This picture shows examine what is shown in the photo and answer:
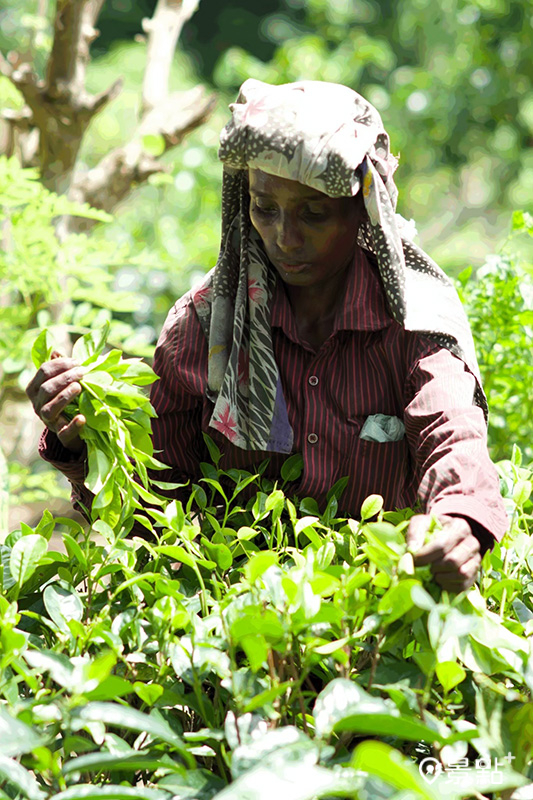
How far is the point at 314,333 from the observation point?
1214 millimetres

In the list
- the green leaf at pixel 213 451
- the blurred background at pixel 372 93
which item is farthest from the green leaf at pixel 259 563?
the blurred background at pixel 372 93

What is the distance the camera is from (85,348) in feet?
3.24

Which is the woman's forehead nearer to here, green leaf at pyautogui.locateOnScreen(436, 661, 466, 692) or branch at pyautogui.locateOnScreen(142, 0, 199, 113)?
green leaf at pyautogui.locateOnScreen(436, 661, 466, 692)

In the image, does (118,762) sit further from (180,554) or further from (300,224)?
(300,224)

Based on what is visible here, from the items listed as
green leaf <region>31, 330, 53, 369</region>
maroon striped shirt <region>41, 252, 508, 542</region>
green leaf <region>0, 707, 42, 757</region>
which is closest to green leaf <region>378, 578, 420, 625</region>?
green leaf <region>0, 707, 42, 757</region>

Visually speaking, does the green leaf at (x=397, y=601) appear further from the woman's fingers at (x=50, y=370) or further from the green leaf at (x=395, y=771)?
the woman's fingers at (x=50, y=370)

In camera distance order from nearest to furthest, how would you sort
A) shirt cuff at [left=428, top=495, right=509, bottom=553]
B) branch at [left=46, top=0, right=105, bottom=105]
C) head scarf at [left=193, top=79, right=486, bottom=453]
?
1. shirt cuff at [left=428, top=495, right=509, bottom=553]
2. head scarf at [left=193, top=79, right=486, bottom=453]
3. branch at [left=46, top=0, right=105, bottom=105]

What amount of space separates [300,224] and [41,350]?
32 cm

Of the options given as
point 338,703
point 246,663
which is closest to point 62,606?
point 246,663

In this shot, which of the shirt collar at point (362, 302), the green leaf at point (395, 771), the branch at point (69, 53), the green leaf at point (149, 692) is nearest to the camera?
the green leaf at point (395, 771)

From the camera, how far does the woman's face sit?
105cm

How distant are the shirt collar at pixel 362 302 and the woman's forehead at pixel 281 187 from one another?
0.14 m

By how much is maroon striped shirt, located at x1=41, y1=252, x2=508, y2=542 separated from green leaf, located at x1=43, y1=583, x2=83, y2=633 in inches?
11.0

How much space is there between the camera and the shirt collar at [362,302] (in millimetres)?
1143
